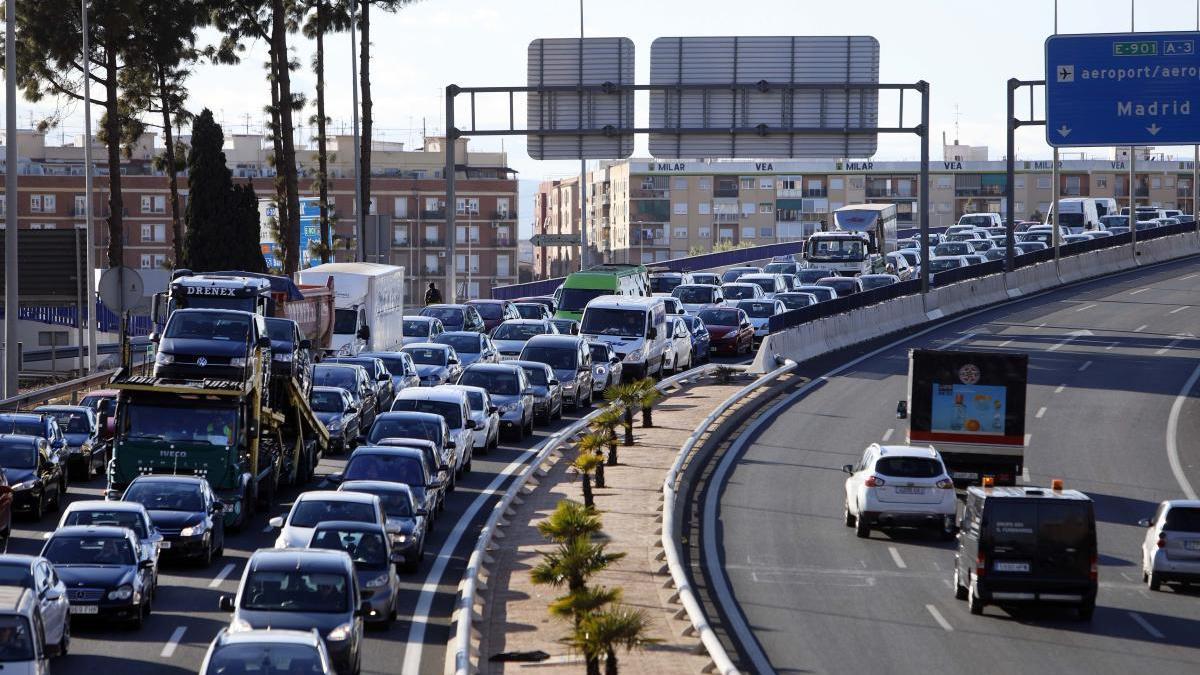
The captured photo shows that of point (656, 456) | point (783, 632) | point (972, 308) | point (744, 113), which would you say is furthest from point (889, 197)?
point (783, 632)

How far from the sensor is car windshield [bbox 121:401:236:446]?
29.7m

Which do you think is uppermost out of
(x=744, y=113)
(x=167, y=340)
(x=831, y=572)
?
(x=744, y=113)

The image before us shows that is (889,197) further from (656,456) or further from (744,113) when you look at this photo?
(656,456)

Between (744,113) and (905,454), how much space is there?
24.1 meters

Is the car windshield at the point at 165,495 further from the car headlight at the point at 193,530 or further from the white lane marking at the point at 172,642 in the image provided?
the white lane marking at the point at 172,642

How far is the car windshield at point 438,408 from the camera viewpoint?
120 ft

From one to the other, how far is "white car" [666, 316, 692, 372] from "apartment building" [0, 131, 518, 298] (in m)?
77.5

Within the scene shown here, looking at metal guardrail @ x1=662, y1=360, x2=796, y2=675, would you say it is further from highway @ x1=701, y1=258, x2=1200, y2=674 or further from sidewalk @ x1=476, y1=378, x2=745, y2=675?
highway @ x1=701, y1=258, x2=1200, y2=674

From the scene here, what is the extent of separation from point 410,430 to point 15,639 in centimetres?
1659

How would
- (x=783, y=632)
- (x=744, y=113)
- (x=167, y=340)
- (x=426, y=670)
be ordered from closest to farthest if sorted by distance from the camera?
(x=426, y=670) → (x=783, y=632) → (x=167, y=340) → (x=744, y=113)

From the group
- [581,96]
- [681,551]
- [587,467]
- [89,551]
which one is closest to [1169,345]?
[581,96]

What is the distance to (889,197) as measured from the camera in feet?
615

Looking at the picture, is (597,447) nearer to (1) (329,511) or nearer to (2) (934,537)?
(2) (934,537)

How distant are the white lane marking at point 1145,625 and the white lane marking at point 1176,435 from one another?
421 inches
